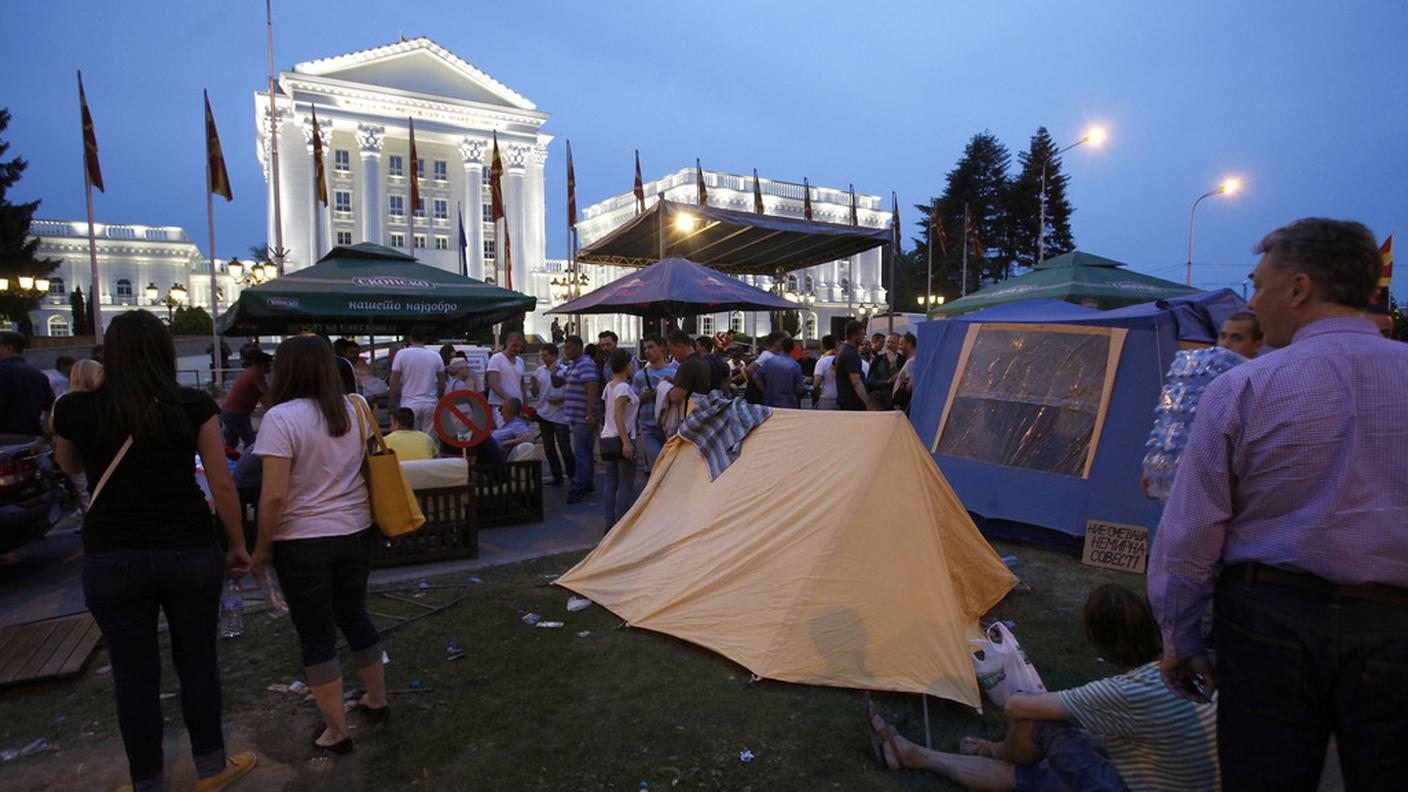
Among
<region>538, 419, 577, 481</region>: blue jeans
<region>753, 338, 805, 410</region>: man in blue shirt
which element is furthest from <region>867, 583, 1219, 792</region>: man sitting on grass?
<region>538, 419, 577, 481</region>: blue jeans

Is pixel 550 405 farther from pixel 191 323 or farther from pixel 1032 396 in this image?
pixel 191 323

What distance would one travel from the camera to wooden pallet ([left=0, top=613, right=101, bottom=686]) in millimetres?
3703

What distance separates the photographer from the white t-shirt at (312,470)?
280 centimetres

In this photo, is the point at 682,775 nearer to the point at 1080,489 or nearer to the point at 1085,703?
the point at 1085,703

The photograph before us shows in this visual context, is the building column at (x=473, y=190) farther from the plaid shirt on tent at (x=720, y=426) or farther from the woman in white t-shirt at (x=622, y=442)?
the plaid shirt on tent at (x=720, y=426)

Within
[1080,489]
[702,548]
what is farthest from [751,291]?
[702,548]

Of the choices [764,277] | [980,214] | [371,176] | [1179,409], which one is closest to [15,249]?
[371,176]

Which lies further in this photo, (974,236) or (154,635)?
(974,236)

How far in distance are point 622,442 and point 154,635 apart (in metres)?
3.52

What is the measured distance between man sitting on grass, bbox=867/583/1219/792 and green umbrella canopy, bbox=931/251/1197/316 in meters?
8.56

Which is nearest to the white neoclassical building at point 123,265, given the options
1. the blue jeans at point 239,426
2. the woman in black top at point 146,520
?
the blue jeans at point 239,426

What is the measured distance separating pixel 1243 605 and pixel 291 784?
327 cm

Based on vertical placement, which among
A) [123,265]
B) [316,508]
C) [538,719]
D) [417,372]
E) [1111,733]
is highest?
[123,265]

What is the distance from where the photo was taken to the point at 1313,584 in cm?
153
